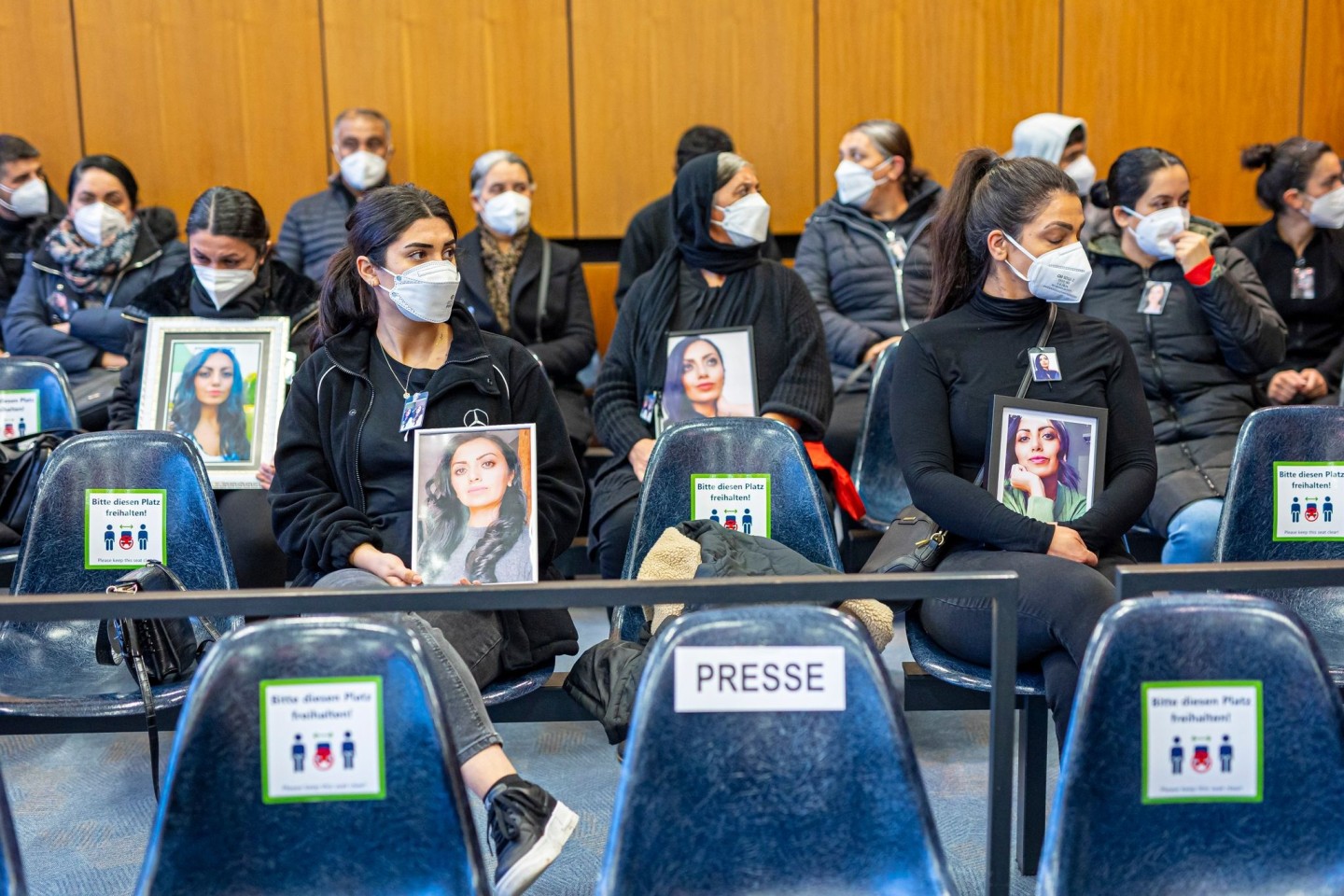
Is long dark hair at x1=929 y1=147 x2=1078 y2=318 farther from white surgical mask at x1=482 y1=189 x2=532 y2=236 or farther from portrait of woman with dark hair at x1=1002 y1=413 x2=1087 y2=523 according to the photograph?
white surgical mask at x1=482 y1=189 x2=532 y2=236

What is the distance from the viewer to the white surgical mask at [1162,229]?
3551 mm

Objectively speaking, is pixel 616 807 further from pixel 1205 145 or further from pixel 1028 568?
pixel 1205 145

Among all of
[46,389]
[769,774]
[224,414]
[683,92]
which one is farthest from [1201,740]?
[683,92]

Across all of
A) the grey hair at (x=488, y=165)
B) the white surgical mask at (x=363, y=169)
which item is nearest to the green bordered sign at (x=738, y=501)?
the grey hair at (x=488, y=165)

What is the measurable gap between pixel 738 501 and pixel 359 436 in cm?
77

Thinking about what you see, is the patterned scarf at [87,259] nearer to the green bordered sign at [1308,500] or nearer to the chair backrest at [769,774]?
the chair backrest at [769,774]

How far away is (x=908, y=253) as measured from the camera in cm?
420

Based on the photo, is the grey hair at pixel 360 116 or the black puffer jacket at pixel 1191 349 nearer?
the black puffer jacket at pixel 1191 349

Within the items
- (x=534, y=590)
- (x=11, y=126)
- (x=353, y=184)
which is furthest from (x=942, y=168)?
(x=534, y=590)

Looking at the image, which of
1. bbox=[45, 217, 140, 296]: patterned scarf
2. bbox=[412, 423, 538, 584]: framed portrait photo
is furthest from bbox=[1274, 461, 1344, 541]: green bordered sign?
bbox=[45, 217, 140, 296]: patterned scarf

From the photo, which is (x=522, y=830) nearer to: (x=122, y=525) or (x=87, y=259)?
(x=122, y=525)

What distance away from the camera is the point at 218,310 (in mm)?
3412

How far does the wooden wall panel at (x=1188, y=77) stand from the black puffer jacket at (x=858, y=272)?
1.46 m

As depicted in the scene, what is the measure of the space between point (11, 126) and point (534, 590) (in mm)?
4902
